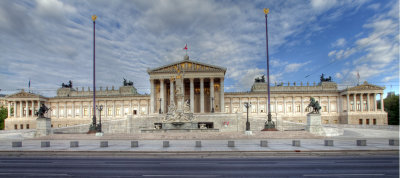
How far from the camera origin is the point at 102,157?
17.7 m

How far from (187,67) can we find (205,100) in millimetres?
14501

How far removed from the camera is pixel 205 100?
75.9 meters

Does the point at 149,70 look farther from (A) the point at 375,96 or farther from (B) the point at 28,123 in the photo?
(A) the point at 375,96

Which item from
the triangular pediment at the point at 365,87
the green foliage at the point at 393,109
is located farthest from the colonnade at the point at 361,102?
the green foliage at the point at 393,109

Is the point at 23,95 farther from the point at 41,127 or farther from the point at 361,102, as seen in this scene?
the point at 361,102

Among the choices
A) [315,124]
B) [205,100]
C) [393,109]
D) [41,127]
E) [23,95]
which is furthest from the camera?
[393,109]

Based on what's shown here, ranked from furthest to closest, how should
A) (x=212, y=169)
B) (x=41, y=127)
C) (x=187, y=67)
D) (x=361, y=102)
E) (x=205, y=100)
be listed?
(x=205, y=100)
(x=361, y=102)
(x=187, y=67)
(x=41, y=127)
(x=212, y=169)

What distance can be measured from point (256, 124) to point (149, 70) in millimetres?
35426

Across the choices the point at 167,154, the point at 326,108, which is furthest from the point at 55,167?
the point at 326,108

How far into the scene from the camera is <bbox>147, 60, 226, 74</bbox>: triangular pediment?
66.8 meters

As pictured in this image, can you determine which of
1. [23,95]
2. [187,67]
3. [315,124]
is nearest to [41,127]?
[315,124]

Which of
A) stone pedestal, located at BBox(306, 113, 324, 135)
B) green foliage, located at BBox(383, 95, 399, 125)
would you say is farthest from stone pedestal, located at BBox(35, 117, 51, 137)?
green foliage, located at BBox(383, 95, 399, 125)

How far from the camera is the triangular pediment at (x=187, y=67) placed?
66750 millimetres

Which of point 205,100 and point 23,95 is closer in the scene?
point 205,100
